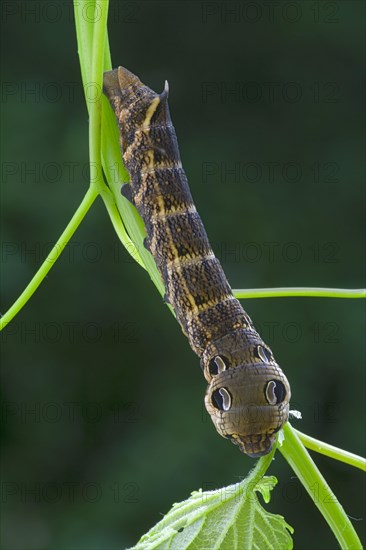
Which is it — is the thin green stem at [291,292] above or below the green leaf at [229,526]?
above

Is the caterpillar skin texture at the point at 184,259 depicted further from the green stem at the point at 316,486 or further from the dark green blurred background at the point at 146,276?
the dark green blurred background at the point at 146,276

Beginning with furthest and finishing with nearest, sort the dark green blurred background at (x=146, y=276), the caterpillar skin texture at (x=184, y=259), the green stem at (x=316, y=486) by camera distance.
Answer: the dark green blurred background at (x=146, y=276), the caterpillar skin texture at (x=184, y=259), the green stem at (x=316, y=486)

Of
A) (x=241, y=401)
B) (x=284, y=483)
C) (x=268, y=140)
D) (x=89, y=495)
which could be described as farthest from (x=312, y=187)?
(x=241, y=401)

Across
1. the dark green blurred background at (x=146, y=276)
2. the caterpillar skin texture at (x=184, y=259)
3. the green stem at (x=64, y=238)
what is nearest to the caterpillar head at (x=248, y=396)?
the caterpillar skin texture at (x=184, y=259)

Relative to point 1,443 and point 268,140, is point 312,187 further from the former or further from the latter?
point 1,443

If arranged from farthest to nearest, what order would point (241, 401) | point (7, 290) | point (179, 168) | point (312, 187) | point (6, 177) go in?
point (312, 187), point (6, 177), point (7, 290), point (179, 168), point (241, 401)

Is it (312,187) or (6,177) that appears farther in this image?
(312,187)

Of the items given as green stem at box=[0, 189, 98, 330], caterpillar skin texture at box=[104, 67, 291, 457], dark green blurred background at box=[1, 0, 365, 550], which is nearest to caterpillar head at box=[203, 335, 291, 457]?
caterpillar skin texture at box=[104, 67, 291, 457]

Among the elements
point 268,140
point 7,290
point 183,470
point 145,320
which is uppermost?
point 268,140
